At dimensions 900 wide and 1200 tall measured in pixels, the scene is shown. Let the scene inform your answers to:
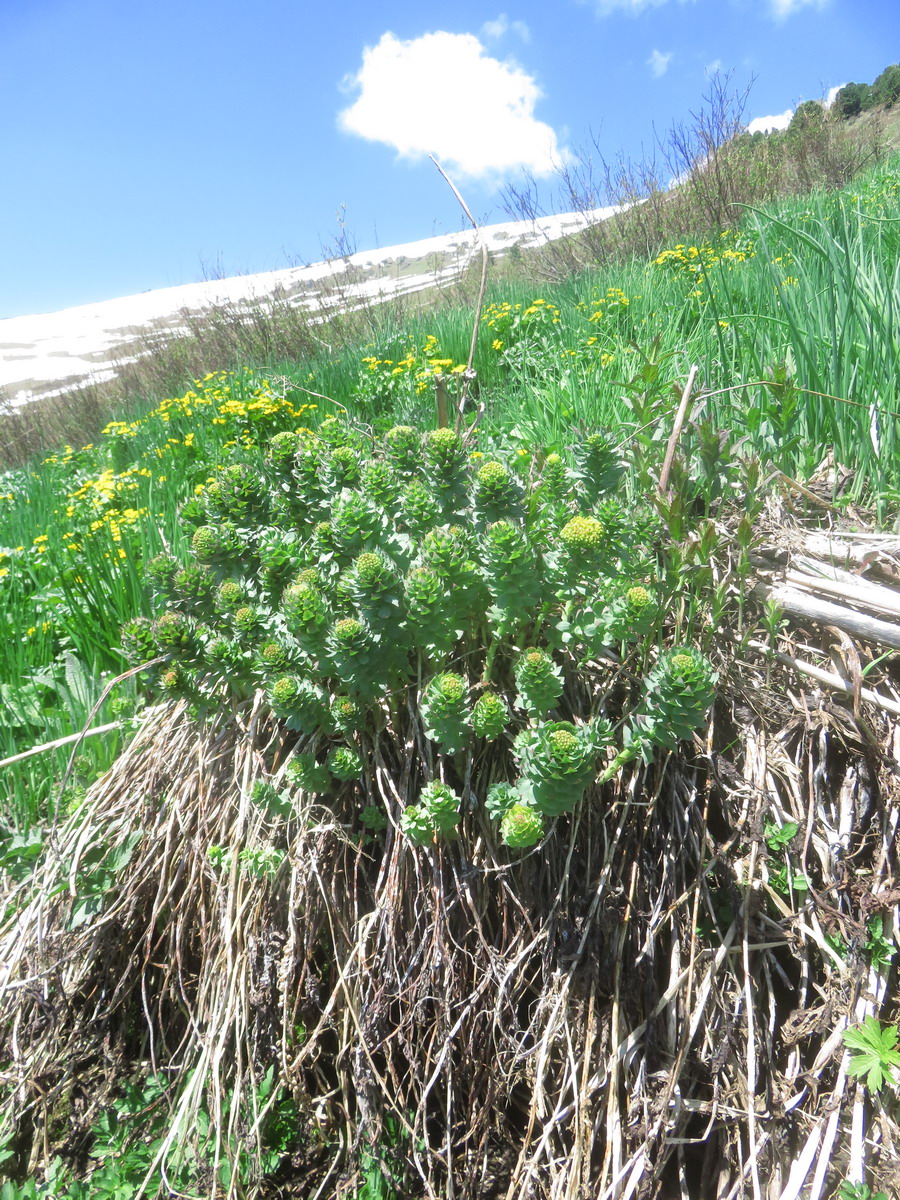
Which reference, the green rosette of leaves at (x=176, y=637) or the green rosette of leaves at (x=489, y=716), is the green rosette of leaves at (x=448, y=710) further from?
the green rosette of leaves at (x=176, y=637)

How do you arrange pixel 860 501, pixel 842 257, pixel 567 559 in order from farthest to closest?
pixel 842 257
pixel 860 501
pixel 567 559

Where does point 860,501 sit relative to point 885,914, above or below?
above

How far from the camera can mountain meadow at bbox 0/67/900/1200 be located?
1.29 meters

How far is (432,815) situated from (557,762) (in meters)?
0.30

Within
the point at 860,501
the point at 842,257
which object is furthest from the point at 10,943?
the point at 842,257

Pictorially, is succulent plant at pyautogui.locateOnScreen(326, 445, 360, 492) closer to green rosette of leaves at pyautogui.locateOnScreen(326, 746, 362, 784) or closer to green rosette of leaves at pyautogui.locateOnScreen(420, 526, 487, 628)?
green rosette of leaves at pyautogui.locateOnScreen(420, 526, 487, 628)

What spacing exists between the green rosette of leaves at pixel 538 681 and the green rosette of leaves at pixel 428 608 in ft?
0.53

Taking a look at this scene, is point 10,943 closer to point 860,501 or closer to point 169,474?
point 860,501

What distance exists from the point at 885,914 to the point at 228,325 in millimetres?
10254

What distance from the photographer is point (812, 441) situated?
6.54 ft

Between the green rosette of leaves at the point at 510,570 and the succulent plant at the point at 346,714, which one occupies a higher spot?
the green rosette of leaves at the point at 510,570

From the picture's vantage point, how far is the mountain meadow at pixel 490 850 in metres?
1.29

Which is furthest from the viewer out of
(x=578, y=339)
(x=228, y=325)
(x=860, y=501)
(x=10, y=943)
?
(x=228, y=325)

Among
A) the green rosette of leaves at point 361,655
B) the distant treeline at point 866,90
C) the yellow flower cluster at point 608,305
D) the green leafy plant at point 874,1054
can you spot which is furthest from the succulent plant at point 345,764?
the distant treeline at point 866,90
